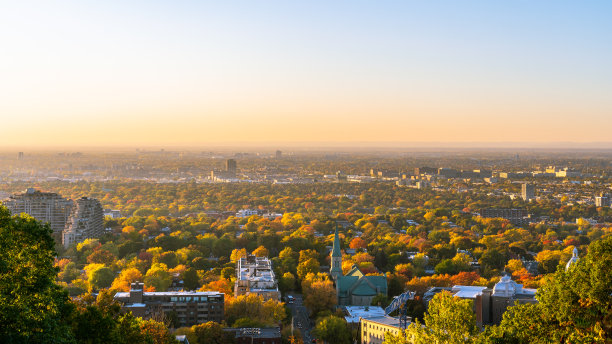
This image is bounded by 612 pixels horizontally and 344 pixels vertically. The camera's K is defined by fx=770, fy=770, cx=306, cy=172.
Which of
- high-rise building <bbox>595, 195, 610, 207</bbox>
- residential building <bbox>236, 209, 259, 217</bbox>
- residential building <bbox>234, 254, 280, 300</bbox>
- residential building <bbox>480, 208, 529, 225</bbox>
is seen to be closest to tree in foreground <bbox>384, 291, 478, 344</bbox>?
residential building <bbox>234, 254, 280, 300</bbox>

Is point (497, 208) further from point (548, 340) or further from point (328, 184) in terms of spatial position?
point (548, 340)

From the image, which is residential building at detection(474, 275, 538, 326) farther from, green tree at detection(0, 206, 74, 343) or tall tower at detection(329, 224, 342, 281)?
green tree at detection(0, 206, 74, 343)

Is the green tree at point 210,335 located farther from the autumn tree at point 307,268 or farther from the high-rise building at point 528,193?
the high-rise building at point 528,193

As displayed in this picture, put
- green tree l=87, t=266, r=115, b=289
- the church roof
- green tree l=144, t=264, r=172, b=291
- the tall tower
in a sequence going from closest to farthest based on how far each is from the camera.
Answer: the church roof < green tree l=144, t=264, r=172, b=291 < the tall tower < green tree l=87, t=266, r=115, b=289

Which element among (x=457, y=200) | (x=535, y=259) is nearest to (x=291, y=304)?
(x=535, y=259)

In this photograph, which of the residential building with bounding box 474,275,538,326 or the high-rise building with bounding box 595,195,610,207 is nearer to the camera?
the residential building with bounding box 474,275,538,326

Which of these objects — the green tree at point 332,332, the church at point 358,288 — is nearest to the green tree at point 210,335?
the green tree at point 332,332

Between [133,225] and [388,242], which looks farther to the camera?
[133,225]
